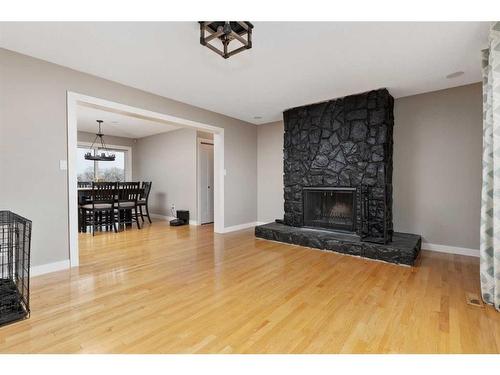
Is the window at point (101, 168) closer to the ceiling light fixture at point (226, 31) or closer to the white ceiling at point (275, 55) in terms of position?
the white ceiling at point (275, 55)

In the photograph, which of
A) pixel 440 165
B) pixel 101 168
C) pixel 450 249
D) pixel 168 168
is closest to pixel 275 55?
pixel 440 165

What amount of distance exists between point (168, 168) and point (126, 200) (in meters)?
1.62

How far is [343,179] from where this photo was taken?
147 inches

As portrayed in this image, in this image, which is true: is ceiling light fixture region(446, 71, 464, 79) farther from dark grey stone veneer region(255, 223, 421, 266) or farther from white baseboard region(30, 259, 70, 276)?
white baseboard region(30, 259, 70, 276)

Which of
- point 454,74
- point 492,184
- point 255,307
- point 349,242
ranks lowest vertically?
point 255,307

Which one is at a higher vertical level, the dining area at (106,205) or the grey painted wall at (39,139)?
the grey painted wall at (39,139)

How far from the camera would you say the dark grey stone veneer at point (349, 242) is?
2939mm

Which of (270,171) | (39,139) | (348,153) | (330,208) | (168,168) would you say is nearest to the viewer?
(39,139)

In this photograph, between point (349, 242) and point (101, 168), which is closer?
point (349, 242)

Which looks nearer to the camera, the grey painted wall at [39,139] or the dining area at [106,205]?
the grey painted wall at [39,139]

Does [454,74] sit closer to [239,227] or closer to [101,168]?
[239,227]

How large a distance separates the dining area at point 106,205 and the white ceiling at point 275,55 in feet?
7.95

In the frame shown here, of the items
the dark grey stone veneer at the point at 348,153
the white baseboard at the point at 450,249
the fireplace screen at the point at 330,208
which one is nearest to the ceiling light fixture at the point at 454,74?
the dark grey stone veneer at the point at 348,153
